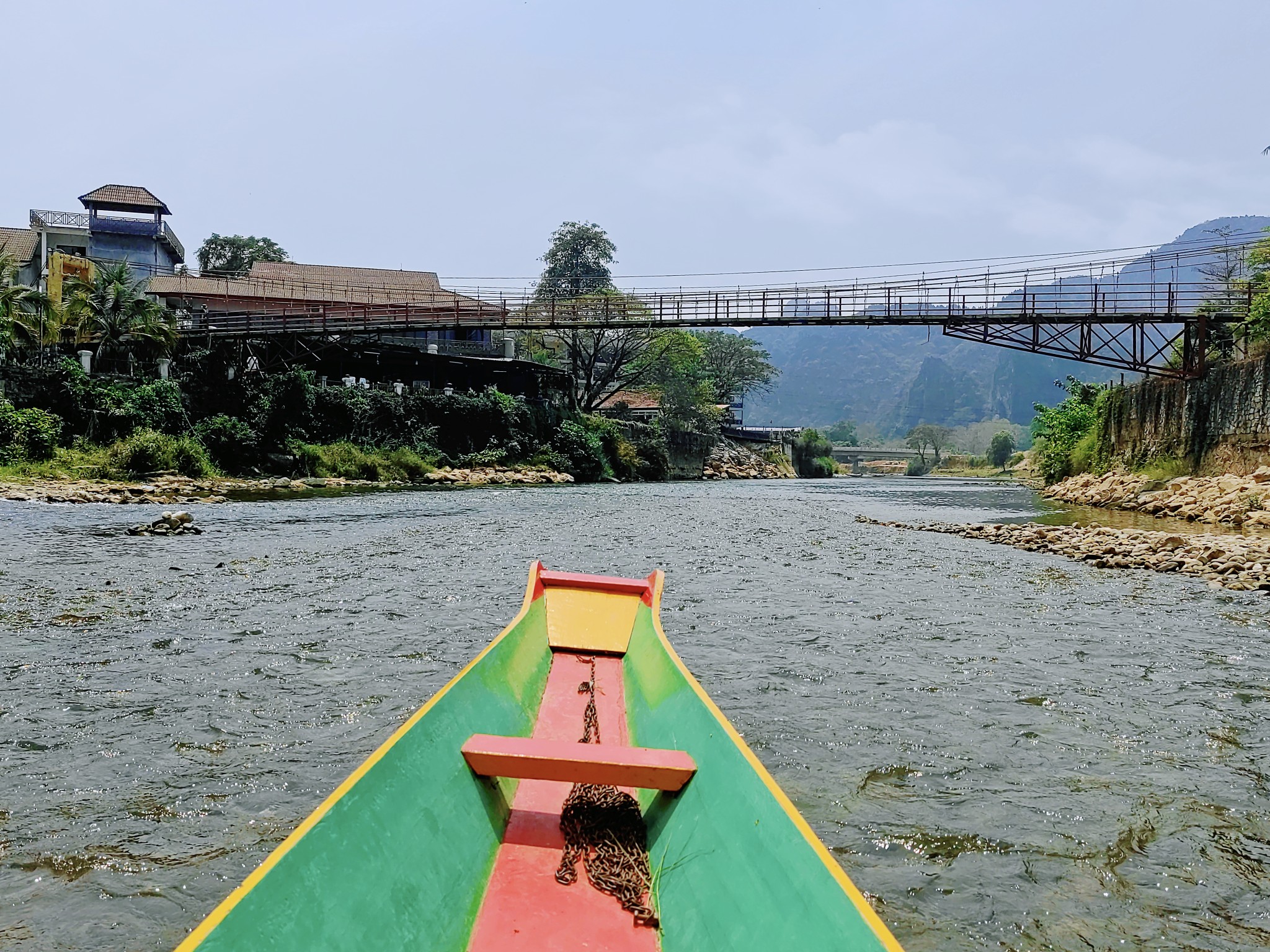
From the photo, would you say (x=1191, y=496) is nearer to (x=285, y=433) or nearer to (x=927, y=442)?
(x=285, y=433)

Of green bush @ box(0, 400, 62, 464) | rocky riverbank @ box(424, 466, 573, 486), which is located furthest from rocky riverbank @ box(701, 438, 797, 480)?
green bush @ box(0, 400, 62, 464)

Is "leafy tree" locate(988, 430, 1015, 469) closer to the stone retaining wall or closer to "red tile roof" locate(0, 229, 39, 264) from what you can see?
the stone retaining wall

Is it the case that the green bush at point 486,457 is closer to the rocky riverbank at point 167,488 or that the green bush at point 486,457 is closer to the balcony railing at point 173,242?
the rocky riverbank at point 167,488

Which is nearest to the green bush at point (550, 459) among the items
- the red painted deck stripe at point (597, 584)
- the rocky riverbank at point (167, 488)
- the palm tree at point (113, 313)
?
the rocky riverbank at point (167, 488)

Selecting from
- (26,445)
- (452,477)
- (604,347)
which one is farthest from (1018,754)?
(604,347)

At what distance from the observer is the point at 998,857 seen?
12.7 ft

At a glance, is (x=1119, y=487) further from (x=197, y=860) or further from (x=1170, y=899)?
(x=197, y=860)

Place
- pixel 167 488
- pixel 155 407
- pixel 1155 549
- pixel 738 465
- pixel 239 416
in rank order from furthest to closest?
pixel 738 465 → pixel 239 416 → pixel 155 407 → pixel 167 488 → pixel 1155 549

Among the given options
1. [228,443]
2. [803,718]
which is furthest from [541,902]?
[228,443]

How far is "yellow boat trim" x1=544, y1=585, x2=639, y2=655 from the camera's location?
6.02 m

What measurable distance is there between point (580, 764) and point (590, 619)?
3435mm

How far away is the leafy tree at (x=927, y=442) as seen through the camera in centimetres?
10906

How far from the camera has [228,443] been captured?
31656 millimetres

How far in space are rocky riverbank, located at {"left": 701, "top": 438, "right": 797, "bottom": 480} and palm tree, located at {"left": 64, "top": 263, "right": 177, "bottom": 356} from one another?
34249 mm
